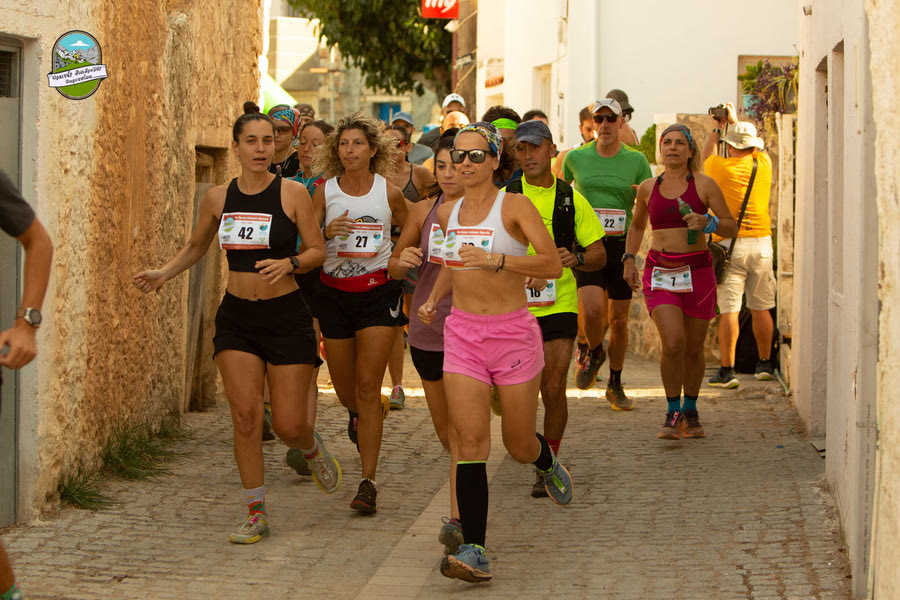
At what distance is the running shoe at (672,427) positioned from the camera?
8.86 meters

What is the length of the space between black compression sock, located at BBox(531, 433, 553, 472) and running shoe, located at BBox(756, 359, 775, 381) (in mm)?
5246

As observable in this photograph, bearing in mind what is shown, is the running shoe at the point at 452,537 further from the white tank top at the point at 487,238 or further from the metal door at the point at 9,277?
the metal door at the point at 9,277

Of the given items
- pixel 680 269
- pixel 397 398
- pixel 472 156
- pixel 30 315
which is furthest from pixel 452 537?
pixel 397 398

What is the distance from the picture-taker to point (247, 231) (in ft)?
21.5

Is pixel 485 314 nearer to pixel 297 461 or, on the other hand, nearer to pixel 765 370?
pixel 297 461

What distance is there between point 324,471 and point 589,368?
11.4 feet

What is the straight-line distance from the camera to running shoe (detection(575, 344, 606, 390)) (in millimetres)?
10062

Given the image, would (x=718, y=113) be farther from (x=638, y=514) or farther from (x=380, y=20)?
(x=380, y=20)

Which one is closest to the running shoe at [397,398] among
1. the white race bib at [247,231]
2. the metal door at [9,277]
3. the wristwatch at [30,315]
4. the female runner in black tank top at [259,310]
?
the female runner in black tank top at [259,310]

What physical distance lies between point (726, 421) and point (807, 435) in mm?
801

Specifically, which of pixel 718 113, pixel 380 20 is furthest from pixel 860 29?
pixel 380 20

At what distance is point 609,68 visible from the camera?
1934 centimetres

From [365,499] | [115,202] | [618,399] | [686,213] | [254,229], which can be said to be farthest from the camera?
[618,399]

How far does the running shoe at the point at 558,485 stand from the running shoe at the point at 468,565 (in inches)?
53.1
